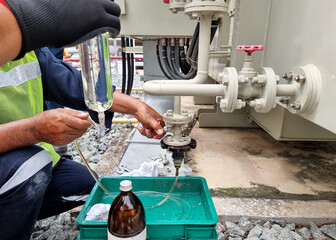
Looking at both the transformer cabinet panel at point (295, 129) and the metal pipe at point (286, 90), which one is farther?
the transformer cabinet panel at point (295, 129)

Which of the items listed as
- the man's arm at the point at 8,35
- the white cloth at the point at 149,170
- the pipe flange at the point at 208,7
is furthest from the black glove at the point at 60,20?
the white cloth at the point at 149,170

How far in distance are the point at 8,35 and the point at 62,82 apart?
0.60 m

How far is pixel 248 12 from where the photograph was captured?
1261 millimetres

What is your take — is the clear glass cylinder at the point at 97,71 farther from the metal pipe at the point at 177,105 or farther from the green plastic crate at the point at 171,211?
the green plastic crate at the point at 171,211

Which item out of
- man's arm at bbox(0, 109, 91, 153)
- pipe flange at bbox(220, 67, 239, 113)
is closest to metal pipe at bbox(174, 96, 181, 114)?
pipe flange at bbox(220, 67, 239, 113)

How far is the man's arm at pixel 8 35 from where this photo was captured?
39 cm

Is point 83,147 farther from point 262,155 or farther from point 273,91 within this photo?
point 273,91

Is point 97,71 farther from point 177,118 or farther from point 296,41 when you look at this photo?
point 296,41

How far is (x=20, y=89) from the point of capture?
2.62ft

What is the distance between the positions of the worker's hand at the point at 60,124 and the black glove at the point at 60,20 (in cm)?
23

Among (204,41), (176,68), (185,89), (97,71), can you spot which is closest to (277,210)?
(185,89)

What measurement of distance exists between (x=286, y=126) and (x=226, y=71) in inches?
21.5

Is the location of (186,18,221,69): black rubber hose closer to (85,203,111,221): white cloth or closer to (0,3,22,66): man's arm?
(85,203,111,221): white cloth

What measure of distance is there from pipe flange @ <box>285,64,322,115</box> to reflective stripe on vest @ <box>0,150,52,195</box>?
876 millimetres
